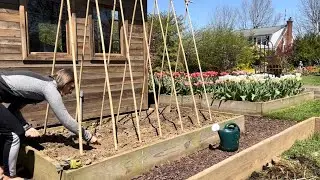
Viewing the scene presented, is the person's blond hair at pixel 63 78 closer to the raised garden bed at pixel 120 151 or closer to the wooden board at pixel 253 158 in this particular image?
the raised garden bed at pixel 120 151

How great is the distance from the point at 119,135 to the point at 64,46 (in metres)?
2.15

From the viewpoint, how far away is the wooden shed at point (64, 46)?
5234mm

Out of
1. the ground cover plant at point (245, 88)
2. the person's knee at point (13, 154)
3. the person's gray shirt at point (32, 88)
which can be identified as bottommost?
the person's knee at point (13, 154)

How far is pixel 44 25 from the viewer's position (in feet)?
18.7

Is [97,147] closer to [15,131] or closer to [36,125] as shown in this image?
[15,131]

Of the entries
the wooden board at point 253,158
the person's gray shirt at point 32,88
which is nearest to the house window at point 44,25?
the person's gray shirt at point 32,88

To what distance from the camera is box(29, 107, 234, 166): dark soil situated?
3761 millimetres

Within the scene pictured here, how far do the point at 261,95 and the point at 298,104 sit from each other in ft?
5.27

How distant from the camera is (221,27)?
25.2 metres

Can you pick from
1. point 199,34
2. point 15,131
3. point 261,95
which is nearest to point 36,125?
point 15,131

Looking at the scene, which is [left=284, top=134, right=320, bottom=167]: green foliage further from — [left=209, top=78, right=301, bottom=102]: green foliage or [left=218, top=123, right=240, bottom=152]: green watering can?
[left=209, top=78, right=301, bottom=102]: green foliage

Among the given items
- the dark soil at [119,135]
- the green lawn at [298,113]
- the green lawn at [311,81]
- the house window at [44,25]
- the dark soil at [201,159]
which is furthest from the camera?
the green lawn at [311,81]

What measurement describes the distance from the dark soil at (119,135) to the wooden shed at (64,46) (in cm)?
58

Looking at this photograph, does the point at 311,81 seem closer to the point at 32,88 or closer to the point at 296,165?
the point at 296,165
